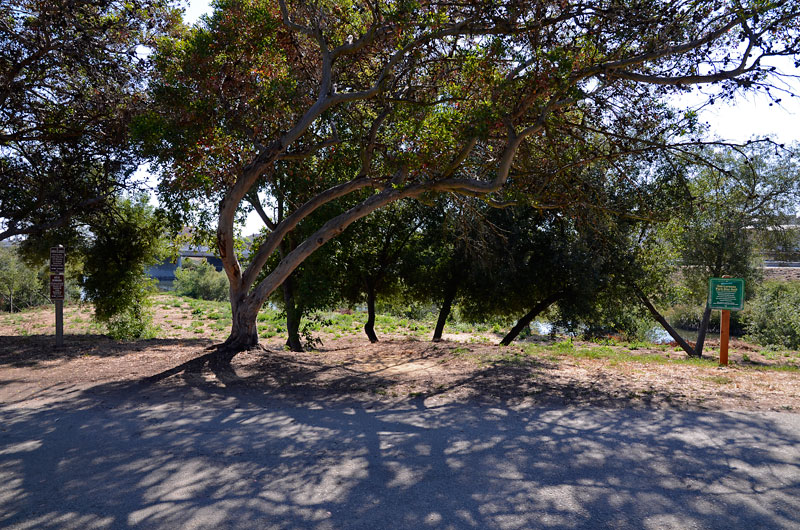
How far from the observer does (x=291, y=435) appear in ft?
18.7

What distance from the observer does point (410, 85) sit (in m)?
9.84

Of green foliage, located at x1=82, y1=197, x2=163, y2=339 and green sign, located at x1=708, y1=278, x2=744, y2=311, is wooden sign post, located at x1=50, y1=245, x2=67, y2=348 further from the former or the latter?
green sign, located at x1=708, y1=278, x2=744, y2=311

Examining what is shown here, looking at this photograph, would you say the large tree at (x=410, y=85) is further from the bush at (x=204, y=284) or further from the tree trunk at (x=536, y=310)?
the bush at (x=204, y=284)

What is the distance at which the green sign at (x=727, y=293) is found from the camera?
31.7 ft

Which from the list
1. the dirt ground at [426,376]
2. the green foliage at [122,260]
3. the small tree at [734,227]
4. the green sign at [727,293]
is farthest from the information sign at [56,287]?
the small tree at [734,227]

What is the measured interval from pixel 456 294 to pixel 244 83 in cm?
844

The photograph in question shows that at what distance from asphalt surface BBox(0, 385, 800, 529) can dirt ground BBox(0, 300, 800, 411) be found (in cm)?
68

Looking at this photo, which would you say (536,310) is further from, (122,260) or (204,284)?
(204,284)

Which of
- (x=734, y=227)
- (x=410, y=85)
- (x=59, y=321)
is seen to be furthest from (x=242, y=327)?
(x=734, y=227)

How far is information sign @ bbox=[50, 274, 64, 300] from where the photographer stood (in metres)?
10.0

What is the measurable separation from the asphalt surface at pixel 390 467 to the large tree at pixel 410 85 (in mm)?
3344

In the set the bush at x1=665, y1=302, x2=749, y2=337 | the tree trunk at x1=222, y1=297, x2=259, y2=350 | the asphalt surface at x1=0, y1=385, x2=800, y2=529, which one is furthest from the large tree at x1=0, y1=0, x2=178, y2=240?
the bush at x1=665, y1=302, x2=749, y2=337

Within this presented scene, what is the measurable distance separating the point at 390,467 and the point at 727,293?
25.4ft

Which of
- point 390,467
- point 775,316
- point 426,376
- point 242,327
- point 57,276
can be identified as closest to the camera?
point 390,467
